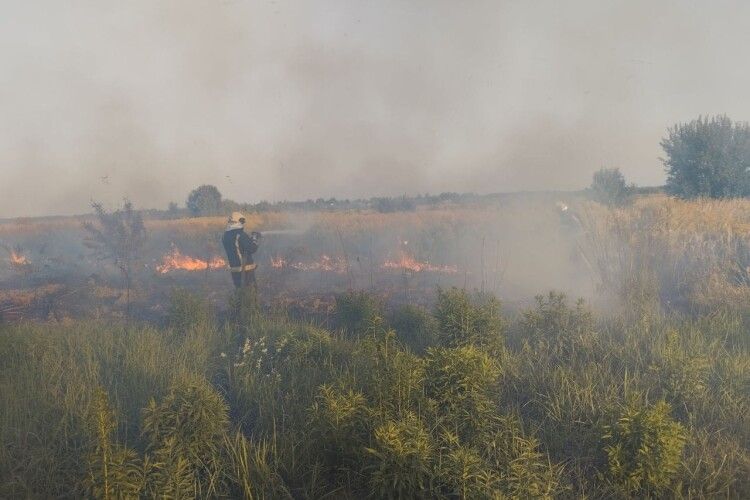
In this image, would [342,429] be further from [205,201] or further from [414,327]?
[205,201]

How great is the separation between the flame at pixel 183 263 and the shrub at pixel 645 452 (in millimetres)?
13450

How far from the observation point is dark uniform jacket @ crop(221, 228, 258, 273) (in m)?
9.70

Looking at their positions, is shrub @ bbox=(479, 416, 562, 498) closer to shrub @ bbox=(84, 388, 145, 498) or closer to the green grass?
the green grass

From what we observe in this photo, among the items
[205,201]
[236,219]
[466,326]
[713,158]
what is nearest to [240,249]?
[236,219]

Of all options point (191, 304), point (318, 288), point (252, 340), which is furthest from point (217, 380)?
point (318, 288)

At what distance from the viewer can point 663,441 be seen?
345cm

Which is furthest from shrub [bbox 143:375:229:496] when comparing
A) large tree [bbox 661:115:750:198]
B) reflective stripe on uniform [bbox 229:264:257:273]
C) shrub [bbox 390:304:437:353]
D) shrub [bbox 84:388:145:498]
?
large tree [bbox 661:115:750:198]

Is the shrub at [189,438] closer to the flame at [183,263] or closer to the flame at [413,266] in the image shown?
the flame at [413,266]

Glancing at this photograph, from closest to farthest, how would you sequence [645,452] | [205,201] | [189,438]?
[645,452] → [189,438] → [205,201]

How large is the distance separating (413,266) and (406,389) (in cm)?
1027

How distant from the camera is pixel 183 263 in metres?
16.7

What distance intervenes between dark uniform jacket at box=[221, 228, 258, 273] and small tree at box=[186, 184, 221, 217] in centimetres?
3124


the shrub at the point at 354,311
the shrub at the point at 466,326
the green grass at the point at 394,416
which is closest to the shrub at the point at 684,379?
the green grass at the point at 394,416

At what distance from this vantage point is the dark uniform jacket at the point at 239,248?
9.70 m
